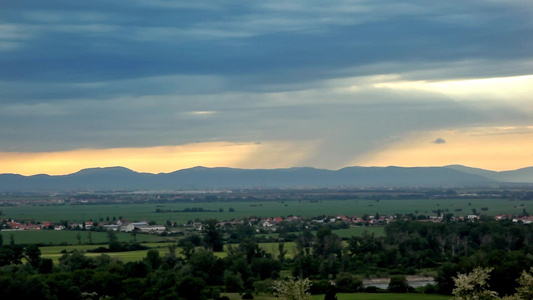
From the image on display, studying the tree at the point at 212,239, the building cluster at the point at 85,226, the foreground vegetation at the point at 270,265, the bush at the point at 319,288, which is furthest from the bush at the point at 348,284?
the building cluster at the point at 85,226

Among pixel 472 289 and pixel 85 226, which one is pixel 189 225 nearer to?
pixel 85 226

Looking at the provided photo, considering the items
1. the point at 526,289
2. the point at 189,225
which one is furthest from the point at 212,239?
the point at 526,289

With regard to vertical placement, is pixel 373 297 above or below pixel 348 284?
below

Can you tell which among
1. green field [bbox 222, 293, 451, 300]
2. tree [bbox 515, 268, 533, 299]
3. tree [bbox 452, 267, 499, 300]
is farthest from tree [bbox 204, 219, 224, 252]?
tree [bbox 452, 267, 499, 300]

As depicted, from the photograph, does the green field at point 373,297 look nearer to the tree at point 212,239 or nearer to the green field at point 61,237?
the tree at point 212,239

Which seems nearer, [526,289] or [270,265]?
[526,289]

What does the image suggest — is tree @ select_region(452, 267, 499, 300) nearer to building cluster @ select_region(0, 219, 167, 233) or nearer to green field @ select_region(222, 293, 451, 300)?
green field @ select_region(222, 293, 451, 300)

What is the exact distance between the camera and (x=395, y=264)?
85.9 meters

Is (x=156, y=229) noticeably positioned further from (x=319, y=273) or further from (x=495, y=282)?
(x=495, y=282)

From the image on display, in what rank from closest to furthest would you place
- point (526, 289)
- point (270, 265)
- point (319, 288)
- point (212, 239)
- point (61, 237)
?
point (526, 289) → point (319, 288) → point (270, 265) → point (212, 239) → point (61, 237)

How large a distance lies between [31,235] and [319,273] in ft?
185

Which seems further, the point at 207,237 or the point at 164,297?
the point at 207,237

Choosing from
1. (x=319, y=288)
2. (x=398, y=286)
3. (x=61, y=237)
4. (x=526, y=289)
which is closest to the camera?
(x=526, y=289)

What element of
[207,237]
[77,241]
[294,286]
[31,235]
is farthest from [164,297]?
[31,235]
